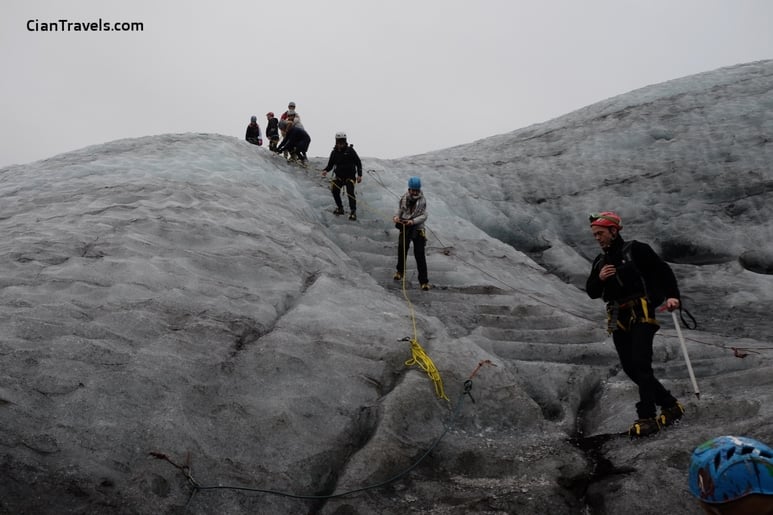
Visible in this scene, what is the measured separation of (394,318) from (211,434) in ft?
10.6

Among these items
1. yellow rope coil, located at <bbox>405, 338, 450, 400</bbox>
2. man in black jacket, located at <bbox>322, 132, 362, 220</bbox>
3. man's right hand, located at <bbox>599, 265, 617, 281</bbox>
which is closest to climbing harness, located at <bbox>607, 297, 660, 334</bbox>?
man's right hand, located at <bbox>599, 265, 617, 281</bbox>

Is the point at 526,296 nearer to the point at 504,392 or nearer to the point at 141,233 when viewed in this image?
the point at 504,392

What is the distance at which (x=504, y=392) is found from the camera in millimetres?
6926

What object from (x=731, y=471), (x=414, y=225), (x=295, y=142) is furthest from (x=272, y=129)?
(x=731, y=471)

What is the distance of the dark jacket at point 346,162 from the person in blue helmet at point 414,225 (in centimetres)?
305

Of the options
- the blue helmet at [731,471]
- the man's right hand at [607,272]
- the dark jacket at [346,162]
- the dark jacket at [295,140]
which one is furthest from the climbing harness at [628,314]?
the dark jacket at [295,140]

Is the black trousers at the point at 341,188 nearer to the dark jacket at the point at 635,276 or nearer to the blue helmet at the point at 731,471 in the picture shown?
the dark jacket at the point at 635,276

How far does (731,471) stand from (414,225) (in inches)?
331

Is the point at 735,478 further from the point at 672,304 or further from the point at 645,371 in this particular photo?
the point at 645,371

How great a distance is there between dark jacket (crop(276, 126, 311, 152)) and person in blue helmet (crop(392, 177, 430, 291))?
627 cm

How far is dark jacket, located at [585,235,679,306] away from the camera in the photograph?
18.6 ft

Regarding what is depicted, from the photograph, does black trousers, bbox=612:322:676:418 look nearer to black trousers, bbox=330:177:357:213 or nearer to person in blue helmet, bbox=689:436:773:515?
person in blue helmet, bbox=689:436:773:515

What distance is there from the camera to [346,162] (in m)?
13.3

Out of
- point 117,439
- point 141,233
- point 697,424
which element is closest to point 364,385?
point 117,439
